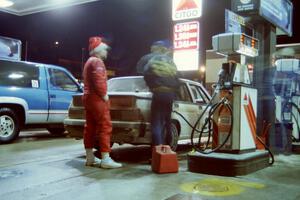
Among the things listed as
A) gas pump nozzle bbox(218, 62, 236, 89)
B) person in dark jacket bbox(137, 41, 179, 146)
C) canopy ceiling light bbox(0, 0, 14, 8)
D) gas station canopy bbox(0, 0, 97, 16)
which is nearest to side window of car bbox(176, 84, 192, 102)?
person in dark jacket bbox(137, 41, 179, 146)

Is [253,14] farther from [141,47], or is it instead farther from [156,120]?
[141,47]

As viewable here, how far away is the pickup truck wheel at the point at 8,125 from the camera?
919 centimetres

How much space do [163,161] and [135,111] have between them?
1184mm

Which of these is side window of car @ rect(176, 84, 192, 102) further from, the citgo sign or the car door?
the citgo sign

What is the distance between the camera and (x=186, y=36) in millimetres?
23609

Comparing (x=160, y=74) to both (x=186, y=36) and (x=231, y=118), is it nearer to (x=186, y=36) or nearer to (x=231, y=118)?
(x=231, y=118)

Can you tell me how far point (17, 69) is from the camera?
31.2 feet

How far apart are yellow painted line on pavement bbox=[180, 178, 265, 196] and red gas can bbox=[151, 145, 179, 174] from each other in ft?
1.86

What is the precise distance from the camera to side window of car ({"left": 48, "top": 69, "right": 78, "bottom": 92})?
1030 centimetres

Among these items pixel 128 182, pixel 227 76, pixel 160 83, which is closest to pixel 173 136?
pixel 160 83

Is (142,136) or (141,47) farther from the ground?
(141,47)

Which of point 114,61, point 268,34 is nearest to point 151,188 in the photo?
point 268,34

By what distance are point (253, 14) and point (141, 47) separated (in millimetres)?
31922

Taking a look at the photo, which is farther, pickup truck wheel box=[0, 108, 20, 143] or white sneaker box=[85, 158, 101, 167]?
pickup truck wheel box=[0, 108, 20, 143]
